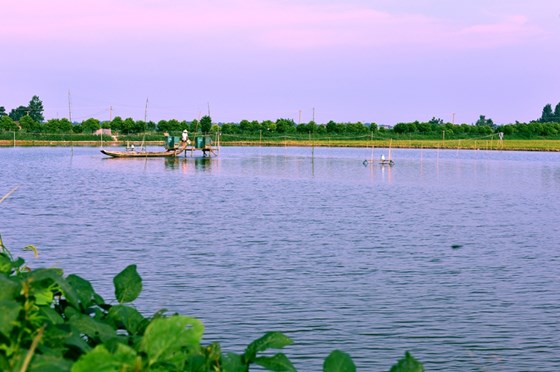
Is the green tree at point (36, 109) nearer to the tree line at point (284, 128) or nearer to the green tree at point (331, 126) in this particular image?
the tree line at point (284, 128)

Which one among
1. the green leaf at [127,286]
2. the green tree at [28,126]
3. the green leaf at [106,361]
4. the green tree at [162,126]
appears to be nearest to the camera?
the green leaf at [106,361]

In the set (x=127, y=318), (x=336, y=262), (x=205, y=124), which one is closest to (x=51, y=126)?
(x=205, y=124)

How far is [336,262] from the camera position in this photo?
19562 millimetres

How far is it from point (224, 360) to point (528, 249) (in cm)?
2153

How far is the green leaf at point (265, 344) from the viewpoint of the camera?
7.21 ft

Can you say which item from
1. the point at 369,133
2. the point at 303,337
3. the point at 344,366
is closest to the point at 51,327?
the point at 344,366

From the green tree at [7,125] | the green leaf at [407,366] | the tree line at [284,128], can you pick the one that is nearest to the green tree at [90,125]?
the tree line at [284,128]

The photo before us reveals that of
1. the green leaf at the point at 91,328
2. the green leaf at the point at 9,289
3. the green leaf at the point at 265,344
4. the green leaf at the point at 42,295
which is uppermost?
the green leaf at the point at 9,289

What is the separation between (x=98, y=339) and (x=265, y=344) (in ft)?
1.46

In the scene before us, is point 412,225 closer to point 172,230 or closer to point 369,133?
point 172,230

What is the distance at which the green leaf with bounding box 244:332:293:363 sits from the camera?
2199 millimetres

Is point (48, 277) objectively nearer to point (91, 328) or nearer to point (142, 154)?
point (91, 328)

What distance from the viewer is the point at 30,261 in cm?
1822

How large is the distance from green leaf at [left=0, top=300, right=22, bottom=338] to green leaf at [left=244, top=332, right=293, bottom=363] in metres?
0.74
